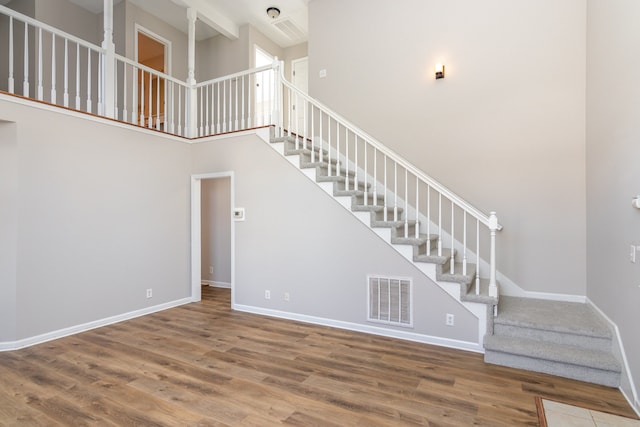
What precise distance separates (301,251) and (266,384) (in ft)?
5.96

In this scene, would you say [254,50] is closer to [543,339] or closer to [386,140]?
[386,140]

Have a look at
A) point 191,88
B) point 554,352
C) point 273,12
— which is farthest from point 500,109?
point 191,88

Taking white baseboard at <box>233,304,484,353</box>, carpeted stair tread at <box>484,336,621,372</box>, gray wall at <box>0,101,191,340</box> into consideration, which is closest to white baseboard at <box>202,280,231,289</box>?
gray wall at <box>0,101,191,340</box>

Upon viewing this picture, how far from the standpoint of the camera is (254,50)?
6723mm

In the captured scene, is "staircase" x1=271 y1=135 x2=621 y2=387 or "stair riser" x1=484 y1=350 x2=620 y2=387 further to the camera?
"staircase" x1=271 y1=135 x2=621 y2=387

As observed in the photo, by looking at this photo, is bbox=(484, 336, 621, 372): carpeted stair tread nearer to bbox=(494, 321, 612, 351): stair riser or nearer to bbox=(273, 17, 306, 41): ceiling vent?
bbox=(494, 321, 612, 351): stair riser

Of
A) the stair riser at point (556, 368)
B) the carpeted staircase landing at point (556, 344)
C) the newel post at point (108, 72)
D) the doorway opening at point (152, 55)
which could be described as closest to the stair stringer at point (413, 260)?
the carpeted staircase landing at point (556, 344)

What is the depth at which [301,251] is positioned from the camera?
4148 millimetres

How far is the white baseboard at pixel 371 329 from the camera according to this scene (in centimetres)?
323

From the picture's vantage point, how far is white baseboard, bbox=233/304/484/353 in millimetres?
3232

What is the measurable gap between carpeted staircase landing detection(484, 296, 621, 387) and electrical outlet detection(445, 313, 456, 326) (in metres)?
0.33

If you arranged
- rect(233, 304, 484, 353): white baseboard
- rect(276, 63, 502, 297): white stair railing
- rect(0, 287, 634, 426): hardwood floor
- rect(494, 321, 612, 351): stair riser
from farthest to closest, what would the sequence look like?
rect(276, 63, 502, 297): white stair railing, rect(233, 304, 484, 353): white baseboard, rect(494, 321, 612, 351): stair riser, rect(0, 287, 634, 426): hardwood floor

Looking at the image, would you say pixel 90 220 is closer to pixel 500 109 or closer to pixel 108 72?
pixel 108 72

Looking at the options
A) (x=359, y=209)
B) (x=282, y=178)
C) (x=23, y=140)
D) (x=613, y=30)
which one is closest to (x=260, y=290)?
(x=282, y=178)
